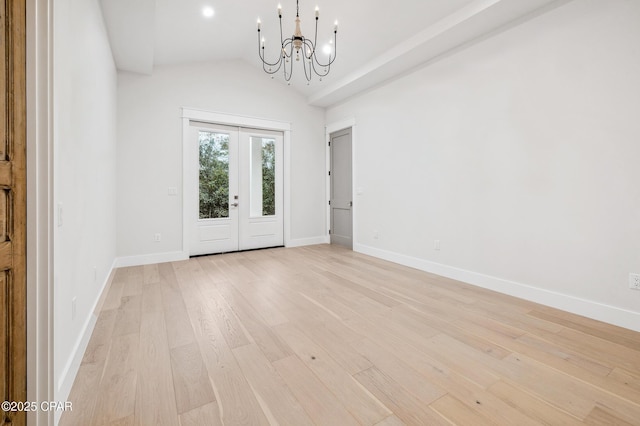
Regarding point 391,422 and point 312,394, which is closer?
point 391,422

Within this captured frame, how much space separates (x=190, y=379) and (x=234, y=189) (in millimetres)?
3812

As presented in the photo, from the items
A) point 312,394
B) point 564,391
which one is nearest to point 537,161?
point 564,391

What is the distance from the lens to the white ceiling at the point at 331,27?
9.57 feet

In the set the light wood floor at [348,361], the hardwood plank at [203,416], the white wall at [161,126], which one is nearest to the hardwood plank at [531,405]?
the light wood floor at [348,361]

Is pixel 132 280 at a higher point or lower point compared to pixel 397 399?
higher

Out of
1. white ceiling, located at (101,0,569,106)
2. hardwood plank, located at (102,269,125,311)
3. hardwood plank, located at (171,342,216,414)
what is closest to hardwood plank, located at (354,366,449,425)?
hardwood plank, located at (171,342,216,414)

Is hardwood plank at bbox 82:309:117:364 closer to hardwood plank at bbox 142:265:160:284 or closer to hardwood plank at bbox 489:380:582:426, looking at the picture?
hardwood plank at bbox 142:265:160:284

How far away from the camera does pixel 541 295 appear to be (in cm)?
277

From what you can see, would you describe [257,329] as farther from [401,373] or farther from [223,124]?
[223,124]

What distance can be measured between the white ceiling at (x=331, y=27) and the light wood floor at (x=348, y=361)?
9.65 ft

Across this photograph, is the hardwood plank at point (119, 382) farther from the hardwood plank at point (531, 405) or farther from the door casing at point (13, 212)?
the hardwood plank at point (531, 405)

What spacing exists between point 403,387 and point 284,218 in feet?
14.2

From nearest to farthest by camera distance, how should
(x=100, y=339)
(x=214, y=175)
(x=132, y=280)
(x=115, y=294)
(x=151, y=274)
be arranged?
(x=100, y=339) < (x=115, y=294) < (x=132, y=280) < (x=151, y=274) < (x=214, y=175)

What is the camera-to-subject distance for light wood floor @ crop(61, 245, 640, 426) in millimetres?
1372
